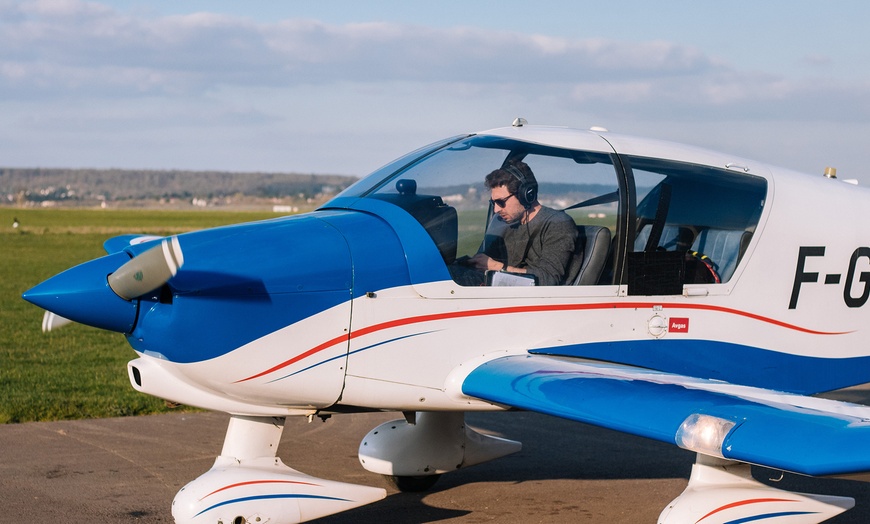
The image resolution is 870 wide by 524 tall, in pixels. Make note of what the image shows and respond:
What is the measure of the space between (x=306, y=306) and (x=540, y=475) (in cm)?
314

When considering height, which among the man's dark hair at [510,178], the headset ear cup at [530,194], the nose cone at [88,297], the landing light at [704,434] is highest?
the man's dark hair at [510,178]

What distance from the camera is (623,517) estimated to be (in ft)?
21.1

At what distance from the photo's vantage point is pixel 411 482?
692 cm

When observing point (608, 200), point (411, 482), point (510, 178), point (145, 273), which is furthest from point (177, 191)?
point (145, 273)

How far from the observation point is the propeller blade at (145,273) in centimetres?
457

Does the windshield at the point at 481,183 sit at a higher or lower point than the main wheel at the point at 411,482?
higher

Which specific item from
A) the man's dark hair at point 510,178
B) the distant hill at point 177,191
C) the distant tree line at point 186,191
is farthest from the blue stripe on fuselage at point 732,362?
the distant tree line at point 186,191

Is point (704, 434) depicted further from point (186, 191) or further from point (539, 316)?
point (186, 191)

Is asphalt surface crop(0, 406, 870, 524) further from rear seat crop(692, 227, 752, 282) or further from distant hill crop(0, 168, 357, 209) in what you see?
distant hill crop(0, 168, 357, 209)

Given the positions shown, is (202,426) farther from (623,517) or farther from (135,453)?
(623,517)

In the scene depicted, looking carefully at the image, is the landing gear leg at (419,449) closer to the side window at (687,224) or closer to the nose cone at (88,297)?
the side window at (687,224)

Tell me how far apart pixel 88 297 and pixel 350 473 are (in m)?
3.18

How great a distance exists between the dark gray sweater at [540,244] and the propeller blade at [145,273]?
5.78ft

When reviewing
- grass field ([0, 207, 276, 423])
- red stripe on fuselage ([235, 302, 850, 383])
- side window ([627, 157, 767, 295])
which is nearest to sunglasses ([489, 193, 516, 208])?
red stripe on fuselage ([235, 302, 850, 383])
